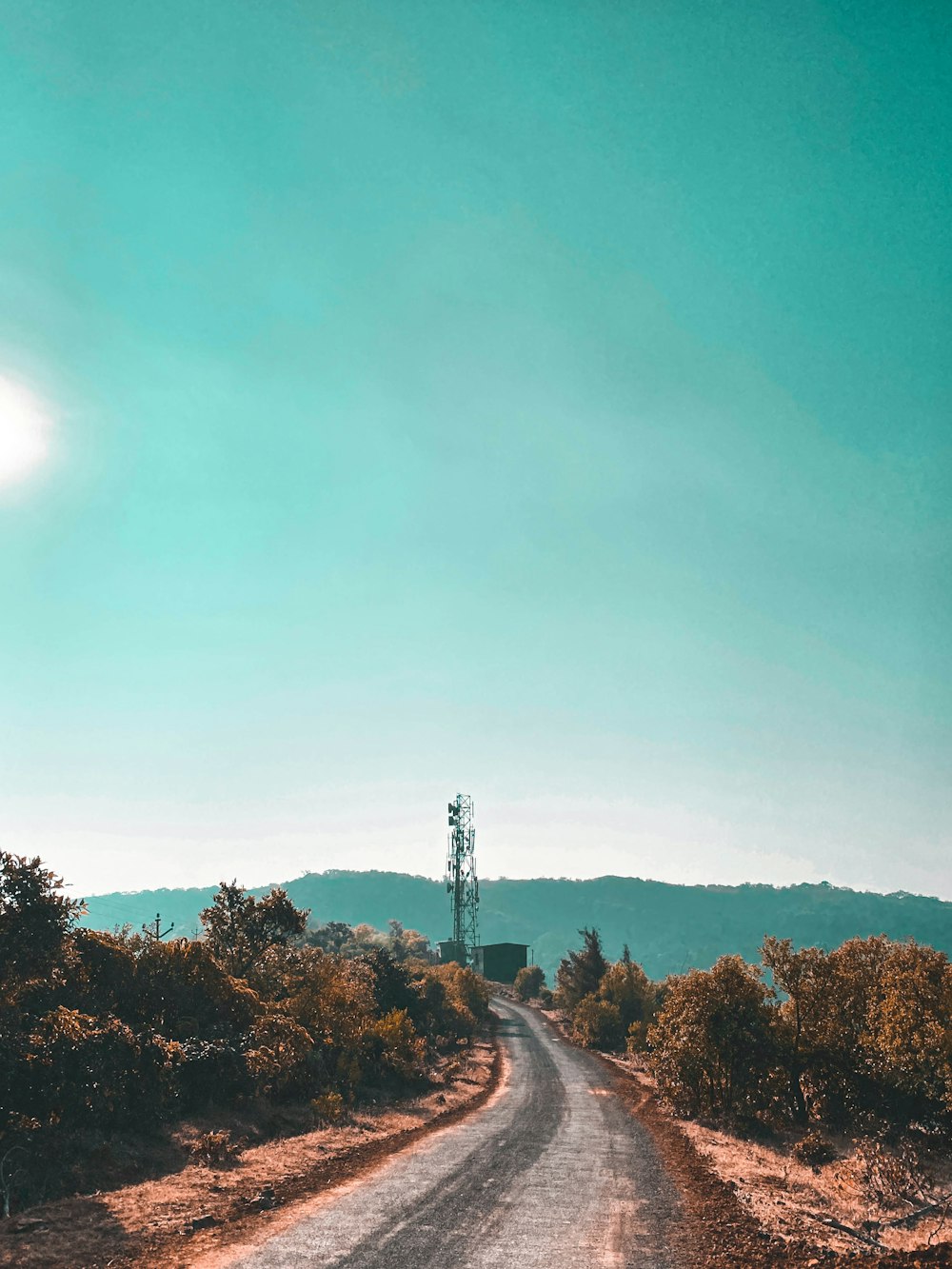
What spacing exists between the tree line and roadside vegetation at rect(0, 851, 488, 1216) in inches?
564

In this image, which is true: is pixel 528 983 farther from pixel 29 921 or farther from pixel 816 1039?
pixel 29 921

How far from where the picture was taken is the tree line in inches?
995

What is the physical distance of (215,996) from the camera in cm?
2702

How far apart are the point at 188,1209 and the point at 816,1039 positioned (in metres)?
23.2

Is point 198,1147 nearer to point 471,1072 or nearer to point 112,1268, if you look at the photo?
point 112,1268

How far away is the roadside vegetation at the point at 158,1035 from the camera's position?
18078mm

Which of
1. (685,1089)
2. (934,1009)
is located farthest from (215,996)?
(934,1009)

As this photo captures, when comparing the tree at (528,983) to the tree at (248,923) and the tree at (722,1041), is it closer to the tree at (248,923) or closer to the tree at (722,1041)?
the tree at (248,923)

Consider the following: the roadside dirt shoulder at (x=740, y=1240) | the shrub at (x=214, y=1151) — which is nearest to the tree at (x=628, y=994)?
the roadside dirt shoulder at (x=740, y=1240)

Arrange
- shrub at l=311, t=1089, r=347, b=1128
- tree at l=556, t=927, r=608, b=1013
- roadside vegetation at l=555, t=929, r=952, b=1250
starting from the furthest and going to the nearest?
1. tree at l=556, t=927, r=608, b=1013
2. shrub at l=311, t=1089, r=347, b=1128
3. roadside vegetation at l=555, t=929, r=952, b=1250

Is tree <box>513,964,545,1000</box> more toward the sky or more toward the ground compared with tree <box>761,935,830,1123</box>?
more toward the ground

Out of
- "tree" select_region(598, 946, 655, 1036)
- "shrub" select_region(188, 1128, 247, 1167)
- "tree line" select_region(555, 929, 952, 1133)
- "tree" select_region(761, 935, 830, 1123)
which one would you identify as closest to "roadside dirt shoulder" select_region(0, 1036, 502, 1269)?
"shrub" select_region(188, 1128, 247, 1167)

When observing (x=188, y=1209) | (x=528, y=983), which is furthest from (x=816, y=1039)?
(x=528, y=983)

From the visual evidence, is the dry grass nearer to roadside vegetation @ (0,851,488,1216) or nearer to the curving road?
the curving road
